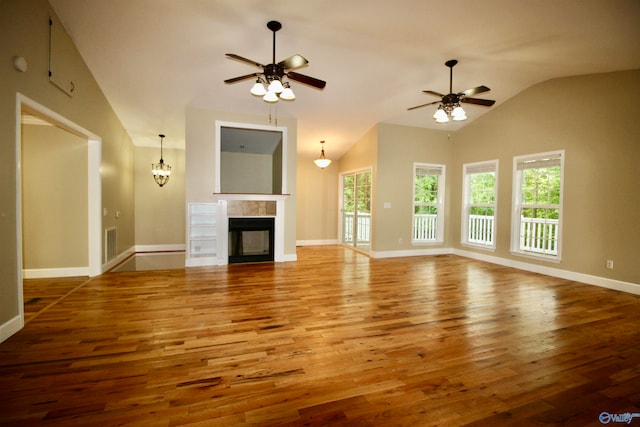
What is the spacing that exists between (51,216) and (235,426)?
5.00 meters

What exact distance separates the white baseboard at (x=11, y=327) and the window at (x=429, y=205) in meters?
6.64

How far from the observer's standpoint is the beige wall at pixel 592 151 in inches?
163

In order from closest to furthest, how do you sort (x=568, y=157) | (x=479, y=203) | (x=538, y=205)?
(x=568, y=157), (x=538, y=205), (x=479, y=203)

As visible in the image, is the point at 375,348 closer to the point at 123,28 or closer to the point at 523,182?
the point at 123,28

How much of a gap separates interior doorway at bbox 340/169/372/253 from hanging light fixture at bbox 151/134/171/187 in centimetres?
480

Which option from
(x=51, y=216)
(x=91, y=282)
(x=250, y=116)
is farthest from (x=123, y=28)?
(x=91, y=282)

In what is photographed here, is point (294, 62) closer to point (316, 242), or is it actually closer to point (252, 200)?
point (252, 200)

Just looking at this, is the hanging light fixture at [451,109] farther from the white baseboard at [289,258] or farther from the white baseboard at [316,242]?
the white baseboard at [316,242]

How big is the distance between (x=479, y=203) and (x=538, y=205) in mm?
1295

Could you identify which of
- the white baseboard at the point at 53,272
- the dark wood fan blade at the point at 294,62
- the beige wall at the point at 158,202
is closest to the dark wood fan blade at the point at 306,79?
the dark wood fan blade at the point at 294,62

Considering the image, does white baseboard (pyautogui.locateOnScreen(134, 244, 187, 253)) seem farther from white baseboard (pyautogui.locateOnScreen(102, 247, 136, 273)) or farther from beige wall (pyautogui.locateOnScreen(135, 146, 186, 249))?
white baseboard (pyautogui.locateOnScreen(102, 247, 136, 273))

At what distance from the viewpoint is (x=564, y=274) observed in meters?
4.89

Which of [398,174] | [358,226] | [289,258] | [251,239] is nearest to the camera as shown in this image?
[251,239]

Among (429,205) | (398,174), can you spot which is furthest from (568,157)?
(398,174)
